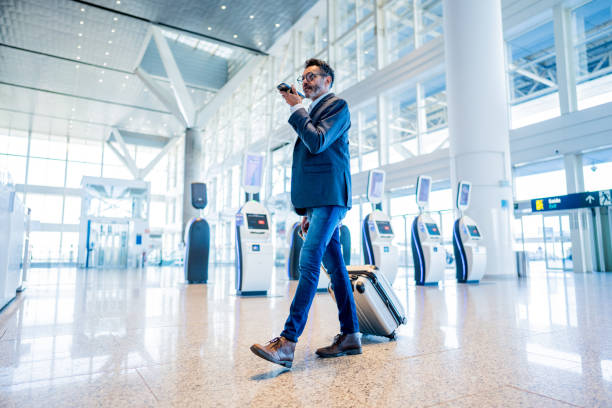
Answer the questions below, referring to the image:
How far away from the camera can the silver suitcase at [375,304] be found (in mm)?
2467

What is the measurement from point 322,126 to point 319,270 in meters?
0.70

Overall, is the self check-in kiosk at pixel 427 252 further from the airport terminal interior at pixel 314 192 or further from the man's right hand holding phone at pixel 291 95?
the man's right hand holding phone at pixel 291 95

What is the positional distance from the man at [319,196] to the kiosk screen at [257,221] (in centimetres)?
372

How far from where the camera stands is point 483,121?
9.20m

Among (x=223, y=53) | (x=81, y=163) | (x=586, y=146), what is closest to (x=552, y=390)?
(x=586, y=146)

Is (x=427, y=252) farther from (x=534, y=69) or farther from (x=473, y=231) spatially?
(x=534, y=69)

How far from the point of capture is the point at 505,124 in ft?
30.7

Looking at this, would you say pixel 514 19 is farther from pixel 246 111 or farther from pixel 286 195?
pixel 246 111

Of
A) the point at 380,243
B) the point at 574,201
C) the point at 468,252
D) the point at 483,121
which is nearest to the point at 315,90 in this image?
the point at 380,243

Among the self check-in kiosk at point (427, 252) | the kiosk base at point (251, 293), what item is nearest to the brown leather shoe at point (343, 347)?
the kiosk base at point (251, 293)

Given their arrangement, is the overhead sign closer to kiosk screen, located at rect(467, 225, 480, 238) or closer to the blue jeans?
kiosk screen, located at rect(467, 225, 480, 238)

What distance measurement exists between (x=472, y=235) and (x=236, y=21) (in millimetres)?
12885

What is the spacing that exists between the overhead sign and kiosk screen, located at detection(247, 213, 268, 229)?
8682 mm

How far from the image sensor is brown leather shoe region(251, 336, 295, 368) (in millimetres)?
1743
